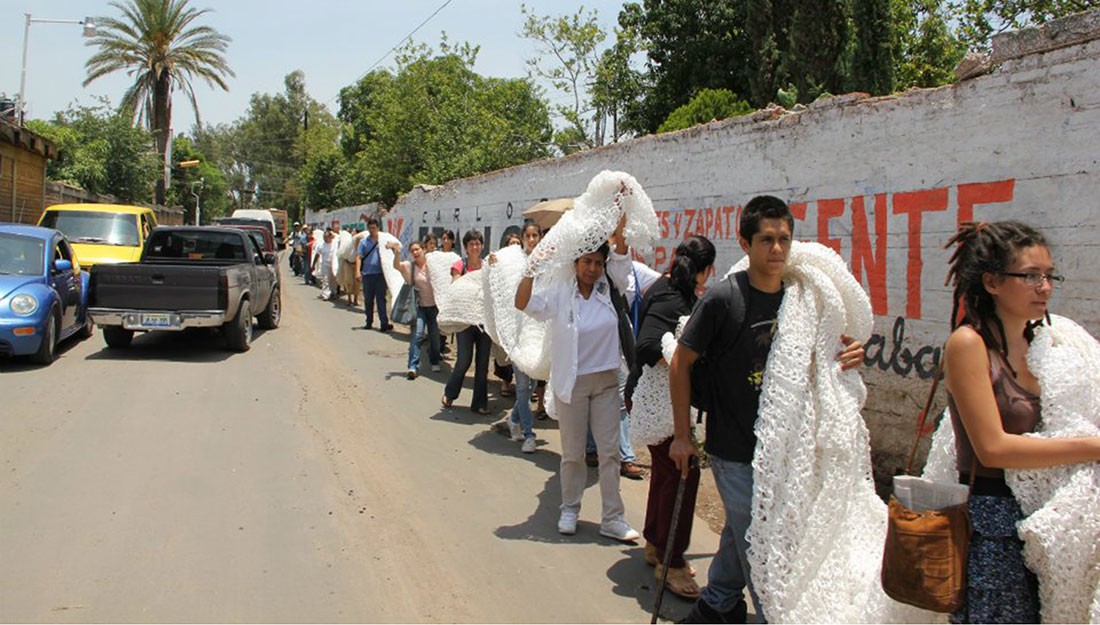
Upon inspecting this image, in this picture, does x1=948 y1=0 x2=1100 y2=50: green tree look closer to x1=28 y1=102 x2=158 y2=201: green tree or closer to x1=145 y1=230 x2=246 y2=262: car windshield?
x1=145 y1=230 x2=246 y2=262: car windshield

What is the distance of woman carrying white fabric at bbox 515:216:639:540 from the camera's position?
480 cm

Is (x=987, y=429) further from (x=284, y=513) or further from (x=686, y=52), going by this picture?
(x=686, y=52)

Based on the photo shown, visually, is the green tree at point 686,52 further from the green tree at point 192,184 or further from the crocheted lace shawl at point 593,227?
the green tree at point 192,184

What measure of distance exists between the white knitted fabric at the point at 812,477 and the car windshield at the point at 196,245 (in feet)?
36.7

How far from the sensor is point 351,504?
5.32 m

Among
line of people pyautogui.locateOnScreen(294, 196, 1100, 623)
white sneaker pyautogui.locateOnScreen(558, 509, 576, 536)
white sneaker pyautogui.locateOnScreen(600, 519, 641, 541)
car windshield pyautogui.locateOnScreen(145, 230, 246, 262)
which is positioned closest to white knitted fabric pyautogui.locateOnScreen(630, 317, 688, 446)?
line of people pyautogui.locateOnScreen(294, 196, 1100, 623)

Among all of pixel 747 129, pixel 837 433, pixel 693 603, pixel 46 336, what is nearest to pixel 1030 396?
pixel 837 433

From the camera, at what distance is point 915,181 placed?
582cm

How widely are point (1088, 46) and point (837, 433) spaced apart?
334 centimetres

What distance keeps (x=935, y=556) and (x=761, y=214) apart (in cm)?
140

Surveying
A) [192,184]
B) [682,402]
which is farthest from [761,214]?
[192,184]

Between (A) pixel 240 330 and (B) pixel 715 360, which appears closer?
(B) pixel 715 360

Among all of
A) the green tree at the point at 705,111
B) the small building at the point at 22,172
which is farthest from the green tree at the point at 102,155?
the green tree at the point at 705,111

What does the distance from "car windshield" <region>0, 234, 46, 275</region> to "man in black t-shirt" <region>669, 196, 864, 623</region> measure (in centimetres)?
942
